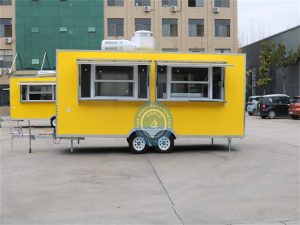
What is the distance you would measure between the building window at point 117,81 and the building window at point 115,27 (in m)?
38.1

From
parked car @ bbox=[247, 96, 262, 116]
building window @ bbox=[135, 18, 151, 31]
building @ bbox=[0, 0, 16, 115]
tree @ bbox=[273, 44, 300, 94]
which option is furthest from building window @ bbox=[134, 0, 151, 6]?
parked car @ bbox=[247, 96, 262, 116]

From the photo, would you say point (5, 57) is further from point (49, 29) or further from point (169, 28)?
point (169, 28)

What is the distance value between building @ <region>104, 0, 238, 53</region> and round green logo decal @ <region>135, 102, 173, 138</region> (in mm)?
37729

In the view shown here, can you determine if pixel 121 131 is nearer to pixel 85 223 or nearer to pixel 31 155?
pixel 31 155

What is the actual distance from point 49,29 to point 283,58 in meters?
25.0

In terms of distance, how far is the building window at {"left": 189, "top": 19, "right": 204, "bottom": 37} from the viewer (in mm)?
51969

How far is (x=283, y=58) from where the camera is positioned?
4125 cm

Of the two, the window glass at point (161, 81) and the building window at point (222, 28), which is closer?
the window glass at point (161, 81)

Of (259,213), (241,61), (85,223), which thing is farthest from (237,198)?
(241,61)

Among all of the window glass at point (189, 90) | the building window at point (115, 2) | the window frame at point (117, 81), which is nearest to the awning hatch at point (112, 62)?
the window frame at point (117, 81)

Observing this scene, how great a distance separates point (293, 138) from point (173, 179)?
32.3ft

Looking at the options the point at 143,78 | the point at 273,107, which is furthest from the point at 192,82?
the point at 273,107

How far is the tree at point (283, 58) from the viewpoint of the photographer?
39.7 metres

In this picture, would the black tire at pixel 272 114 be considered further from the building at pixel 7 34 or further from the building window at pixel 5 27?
the building window at pixel 5 27
